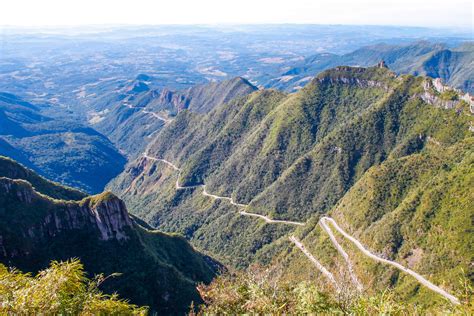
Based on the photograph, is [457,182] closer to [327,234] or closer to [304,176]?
[327,234]

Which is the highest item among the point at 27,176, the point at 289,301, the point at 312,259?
the point at 289,301

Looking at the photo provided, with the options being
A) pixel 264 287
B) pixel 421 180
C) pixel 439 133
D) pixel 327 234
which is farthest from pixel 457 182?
pixel 264 287

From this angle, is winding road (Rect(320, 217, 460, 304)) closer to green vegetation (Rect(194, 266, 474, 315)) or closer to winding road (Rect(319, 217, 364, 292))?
winding road (Rect(319, 217, 364, 292))

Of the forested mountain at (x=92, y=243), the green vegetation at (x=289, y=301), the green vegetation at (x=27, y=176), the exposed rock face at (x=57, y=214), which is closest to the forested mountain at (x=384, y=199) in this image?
the forested mountain at (x=92, y=243)

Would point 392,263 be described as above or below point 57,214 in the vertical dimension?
below

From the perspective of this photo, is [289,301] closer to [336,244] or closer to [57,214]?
[57,214]

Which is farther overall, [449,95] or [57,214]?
[449,95]

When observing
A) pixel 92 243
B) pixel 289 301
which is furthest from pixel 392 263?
pixel 289 301
